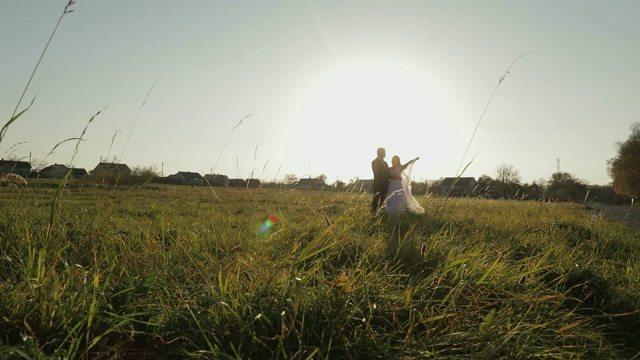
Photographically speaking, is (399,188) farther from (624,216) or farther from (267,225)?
(267,225)

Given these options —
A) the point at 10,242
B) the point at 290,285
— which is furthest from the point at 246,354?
the point at 10,242

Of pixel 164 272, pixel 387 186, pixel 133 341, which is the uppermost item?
pixel 387 186

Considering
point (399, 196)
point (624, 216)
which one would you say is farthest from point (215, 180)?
point (624, 216)

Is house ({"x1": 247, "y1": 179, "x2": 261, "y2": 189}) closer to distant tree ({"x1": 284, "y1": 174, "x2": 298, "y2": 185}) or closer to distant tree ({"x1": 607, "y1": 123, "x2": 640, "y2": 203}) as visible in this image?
distant tree ({"x1": 284, "y1": 174, "x2": 298, "y2": 185})

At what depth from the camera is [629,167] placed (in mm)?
46406

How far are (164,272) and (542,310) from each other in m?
2.54

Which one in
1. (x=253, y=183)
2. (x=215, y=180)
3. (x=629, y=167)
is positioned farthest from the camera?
(x=629, y=167)

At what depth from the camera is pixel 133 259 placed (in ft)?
10.4

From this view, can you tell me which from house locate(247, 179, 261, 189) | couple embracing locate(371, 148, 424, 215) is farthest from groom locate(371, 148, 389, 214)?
house locate(247, 179, 261, 189)

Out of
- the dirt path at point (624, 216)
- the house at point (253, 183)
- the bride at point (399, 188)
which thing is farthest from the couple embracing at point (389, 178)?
the house at point (253, 183)

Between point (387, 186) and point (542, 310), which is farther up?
point (387, 186)

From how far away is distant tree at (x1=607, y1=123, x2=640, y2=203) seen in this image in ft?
150

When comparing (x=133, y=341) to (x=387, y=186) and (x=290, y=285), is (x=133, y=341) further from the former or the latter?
(x=387, y=186)

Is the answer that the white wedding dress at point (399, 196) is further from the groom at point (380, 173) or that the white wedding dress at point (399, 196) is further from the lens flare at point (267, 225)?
the lens flare at point (267, 225)
